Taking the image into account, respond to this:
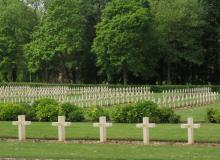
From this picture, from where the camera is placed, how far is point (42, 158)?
13.2 metres

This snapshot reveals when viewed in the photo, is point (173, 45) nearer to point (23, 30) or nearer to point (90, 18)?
point (90, 18)

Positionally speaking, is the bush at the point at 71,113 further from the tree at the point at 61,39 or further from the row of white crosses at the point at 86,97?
the tree at the point at 61,39

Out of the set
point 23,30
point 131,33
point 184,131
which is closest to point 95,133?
point 184,131

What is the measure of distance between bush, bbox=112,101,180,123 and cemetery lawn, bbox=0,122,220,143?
4.55 feet

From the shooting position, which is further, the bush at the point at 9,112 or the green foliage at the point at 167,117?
the bush at the point at 9,112

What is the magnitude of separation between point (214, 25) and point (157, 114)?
50.6 m

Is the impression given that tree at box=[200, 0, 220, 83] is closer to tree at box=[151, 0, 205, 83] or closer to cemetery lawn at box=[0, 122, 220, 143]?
tree at box=[151, 0, 205, 83]

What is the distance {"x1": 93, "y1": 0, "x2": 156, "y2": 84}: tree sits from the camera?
62.5 meters

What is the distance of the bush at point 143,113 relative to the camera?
21.8 m

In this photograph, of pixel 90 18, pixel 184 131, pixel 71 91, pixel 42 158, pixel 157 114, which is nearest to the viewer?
pixel 42 158

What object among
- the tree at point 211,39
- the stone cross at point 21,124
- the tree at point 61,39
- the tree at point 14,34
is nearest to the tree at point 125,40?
the tree at point 61,39

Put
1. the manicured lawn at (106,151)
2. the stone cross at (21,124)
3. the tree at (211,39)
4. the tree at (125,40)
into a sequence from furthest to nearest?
the tree at (211,39) < the tree at (125,40) < the stone cross at (21,124) < the manicured lawn at (106,151)

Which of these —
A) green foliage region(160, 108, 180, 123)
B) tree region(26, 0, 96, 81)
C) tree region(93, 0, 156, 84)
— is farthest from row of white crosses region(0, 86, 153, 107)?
tree region(26, 0, 96, 81)

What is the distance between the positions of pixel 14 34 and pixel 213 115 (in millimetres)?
56672
